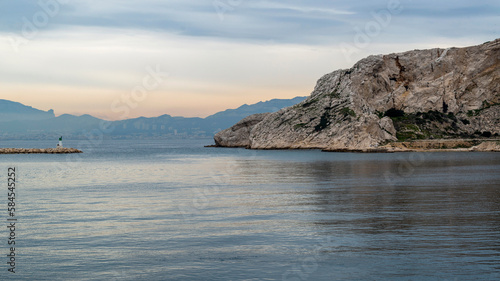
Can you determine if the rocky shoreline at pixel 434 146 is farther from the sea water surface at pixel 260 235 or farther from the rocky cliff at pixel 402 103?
the sea water surface at pixel 260 235

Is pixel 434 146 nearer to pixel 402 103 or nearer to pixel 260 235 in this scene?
pixel 402 103

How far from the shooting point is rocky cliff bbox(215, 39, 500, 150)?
16262 cm

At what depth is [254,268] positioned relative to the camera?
18.4 metres

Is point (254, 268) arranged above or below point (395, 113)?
below

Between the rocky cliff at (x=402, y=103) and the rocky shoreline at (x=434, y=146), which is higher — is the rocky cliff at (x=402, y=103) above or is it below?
above

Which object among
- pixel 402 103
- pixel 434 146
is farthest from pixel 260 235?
pixel 402 103

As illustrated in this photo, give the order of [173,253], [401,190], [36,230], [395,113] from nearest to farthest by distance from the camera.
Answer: [173,253], [36,230], [401,190], [395,113]

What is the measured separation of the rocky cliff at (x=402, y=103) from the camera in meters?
163

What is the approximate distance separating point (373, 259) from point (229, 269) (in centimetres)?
530

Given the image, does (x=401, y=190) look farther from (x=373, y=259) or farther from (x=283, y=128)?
(x=283, y=128)

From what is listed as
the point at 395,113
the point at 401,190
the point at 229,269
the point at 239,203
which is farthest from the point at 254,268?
the point at 395,113

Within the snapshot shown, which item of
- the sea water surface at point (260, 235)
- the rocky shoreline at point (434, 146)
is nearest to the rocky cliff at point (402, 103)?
the rocky shoreline at point (434, 146)

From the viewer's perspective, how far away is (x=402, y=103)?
582 feet

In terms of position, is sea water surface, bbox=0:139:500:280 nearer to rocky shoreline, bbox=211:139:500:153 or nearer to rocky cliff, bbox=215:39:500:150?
rocky shoreline, bbox=211:139:500:153
